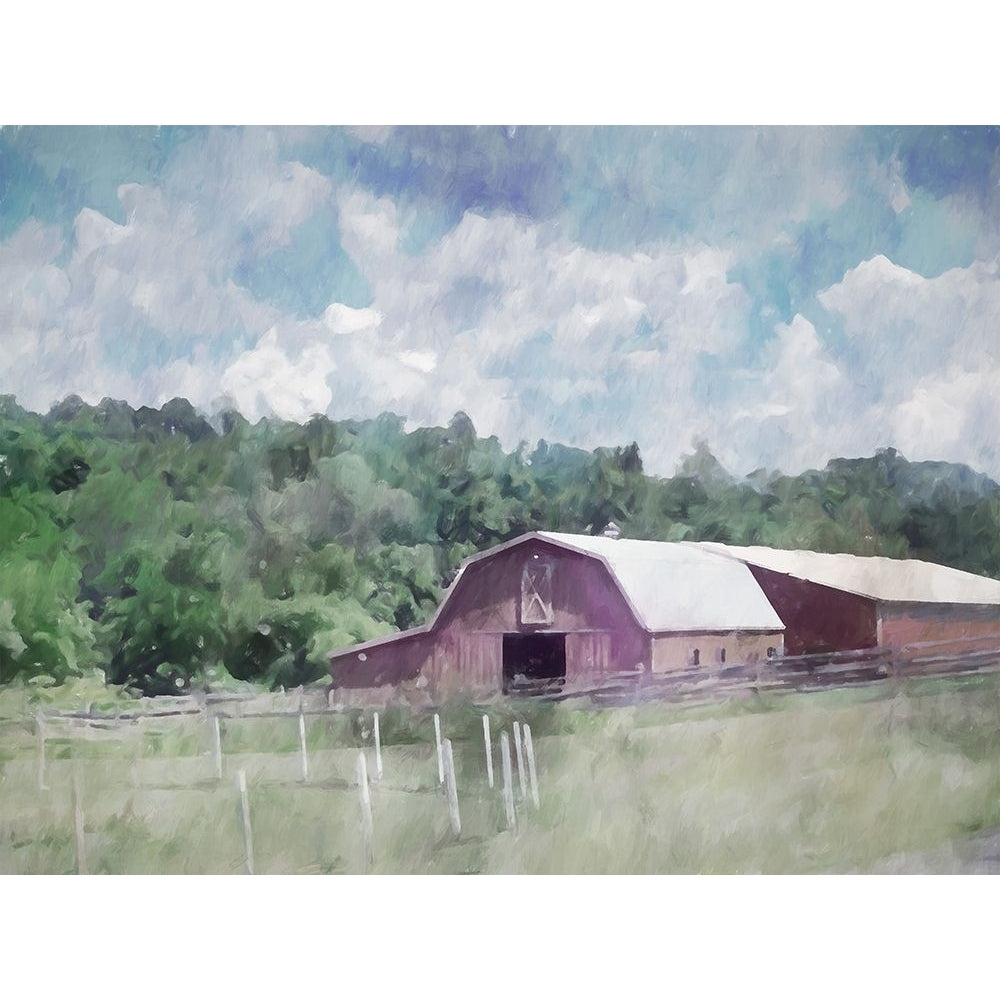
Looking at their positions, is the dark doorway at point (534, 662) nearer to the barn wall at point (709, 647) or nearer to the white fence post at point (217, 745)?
the barn wall at point (709, 647)

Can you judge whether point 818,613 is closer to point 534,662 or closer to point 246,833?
point 534,662

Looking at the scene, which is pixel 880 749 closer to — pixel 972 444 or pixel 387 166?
pixel 972 444

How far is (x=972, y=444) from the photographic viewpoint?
5273 mm

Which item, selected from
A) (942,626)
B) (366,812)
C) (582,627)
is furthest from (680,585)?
(366,812)

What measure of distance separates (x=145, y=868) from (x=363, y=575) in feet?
6.59

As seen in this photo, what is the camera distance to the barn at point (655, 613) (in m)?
5.23

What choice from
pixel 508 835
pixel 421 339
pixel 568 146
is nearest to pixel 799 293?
pixel 568 146

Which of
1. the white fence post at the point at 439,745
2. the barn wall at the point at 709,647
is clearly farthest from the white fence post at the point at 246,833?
the barn wall at the point at 709,647

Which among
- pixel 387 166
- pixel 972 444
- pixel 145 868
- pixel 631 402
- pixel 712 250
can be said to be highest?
pixel 387 166

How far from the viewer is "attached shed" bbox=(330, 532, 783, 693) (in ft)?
17.5

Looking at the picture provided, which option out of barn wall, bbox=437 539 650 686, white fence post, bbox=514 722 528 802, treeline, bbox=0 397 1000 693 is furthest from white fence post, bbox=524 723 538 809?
treeline, bbox=0 397 1000 693

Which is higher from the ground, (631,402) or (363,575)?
(631,402)

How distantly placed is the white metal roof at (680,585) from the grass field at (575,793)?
0.47 metres

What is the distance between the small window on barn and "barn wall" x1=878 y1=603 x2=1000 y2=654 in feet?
6.11
